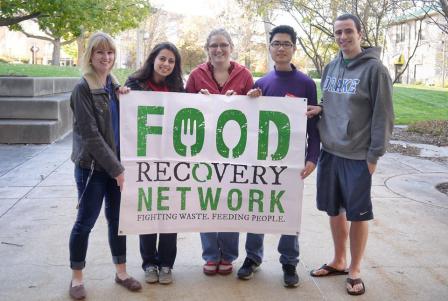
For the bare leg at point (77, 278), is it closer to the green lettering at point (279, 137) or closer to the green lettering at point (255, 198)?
the green lettering at point (255, 198)

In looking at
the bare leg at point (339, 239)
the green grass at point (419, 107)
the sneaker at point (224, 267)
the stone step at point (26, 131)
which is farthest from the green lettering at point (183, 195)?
the green grass at point (419, 107)

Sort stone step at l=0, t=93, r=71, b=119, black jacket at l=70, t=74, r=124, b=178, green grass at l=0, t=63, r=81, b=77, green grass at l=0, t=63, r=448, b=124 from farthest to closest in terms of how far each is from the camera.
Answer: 1. green grass at l=0, t=63, r=448, b=124
2. green grass at l=0, t=63, r=81, b=77
3. stone step at l=0, t=93, r=71, b=119
4. black jacket at l=70, t=74, r=124, b=178

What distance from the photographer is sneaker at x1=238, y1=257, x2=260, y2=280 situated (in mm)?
3783

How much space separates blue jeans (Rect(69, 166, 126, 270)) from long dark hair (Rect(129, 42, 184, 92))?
2.53 ft

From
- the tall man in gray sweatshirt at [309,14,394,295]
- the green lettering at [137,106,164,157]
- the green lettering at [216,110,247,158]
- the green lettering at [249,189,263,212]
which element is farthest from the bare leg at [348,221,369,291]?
the green lettering at [137,106,164,157]

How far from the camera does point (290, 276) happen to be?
372 cm

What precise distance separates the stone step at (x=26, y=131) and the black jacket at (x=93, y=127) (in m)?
6.50

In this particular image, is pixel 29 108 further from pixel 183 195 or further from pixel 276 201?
pixel 276 201

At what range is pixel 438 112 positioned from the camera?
18.2 meters

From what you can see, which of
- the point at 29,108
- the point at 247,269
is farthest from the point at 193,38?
the point at 247,269

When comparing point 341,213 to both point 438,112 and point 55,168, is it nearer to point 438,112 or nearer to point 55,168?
point 55,168

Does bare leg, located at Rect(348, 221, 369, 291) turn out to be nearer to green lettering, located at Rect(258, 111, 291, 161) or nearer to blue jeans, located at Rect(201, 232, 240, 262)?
green lettering, located at Rect(258, 111, 291, 161)

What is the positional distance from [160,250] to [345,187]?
1.47m

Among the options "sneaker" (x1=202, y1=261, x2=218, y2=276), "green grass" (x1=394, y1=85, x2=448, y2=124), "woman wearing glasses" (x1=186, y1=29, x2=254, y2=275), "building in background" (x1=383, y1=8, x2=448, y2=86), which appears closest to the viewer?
"woman wearing glasses" (x1=186, y1=29, x2=254, y2=275)
